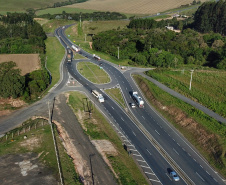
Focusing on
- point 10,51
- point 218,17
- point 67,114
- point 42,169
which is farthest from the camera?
point 218,17

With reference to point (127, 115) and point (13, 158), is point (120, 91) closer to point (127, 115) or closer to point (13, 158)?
point (127, 115)

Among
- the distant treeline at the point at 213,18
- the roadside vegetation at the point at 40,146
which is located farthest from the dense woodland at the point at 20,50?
the distant treeline at the point at 213,18

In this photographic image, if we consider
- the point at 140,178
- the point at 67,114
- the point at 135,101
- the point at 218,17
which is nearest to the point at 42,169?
the point at 140,178

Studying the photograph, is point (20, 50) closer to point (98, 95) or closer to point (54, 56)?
point (54, 56)

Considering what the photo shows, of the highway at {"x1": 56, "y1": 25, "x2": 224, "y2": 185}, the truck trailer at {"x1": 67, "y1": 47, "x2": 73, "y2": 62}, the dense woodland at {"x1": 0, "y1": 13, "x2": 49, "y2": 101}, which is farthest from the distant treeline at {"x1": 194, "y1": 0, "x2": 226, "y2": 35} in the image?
the highway at {"x1": 56, "y1": 25, "x2": 224, "y2": 185}

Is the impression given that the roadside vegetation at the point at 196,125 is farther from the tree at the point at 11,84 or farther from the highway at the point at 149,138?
the tree at the point at 11,84

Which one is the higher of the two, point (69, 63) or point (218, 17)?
point (218, 17)
